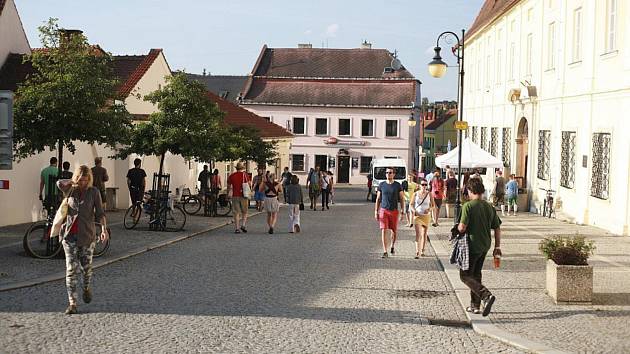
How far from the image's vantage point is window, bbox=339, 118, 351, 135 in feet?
243

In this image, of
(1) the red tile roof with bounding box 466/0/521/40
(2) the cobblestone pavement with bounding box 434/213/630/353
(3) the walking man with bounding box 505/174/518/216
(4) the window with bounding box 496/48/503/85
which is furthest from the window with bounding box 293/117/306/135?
(2) the cobblestone pavement with bounding box 434/213/630/353

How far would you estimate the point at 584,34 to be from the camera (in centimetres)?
2564

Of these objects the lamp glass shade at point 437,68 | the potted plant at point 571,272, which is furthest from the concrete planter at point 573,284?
the lamp glass shade at point 437,68

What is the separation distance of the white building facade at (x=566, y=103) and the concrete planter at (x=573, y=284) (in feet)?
34.4

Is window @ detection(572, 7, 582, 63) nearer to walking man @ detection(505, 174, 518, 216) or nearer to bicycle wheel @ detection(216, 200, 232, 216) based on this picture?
walking man @ detection(505, 174, 518, 216)

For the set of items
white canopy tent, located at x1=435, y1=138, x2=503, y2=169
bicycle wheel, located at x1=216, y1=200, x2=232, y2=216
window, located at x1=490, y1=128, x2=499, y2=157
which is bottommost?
bicycle wheel, located at x1=216, y1=200, x2=232, y2=216

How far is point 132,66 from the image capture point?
32969 mm

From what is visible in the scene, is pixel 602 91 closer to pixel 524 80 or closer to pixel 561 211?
pixel 561 211

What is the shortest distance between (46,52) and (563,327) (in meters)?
12.2

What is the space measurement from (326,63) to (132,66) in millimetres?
46979

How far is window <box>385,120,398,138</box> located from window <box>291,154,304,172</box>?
8.00m

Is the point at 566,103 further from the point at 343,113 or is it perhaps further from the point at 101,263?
the point at 343,113

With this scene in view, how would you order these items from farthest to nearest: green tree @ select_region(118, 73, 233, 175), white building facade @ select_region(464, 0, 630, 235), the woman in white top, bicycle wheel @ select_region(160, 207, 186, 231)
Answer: green tree @ select_region(118, 73, 233, 175) < white building facade @ select_region(464, 0, 630, 235) < bicycle wheel @ select_region(160, 207, 186, 231) < the woman in white top

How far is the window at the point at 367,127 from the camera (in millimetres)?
73750
